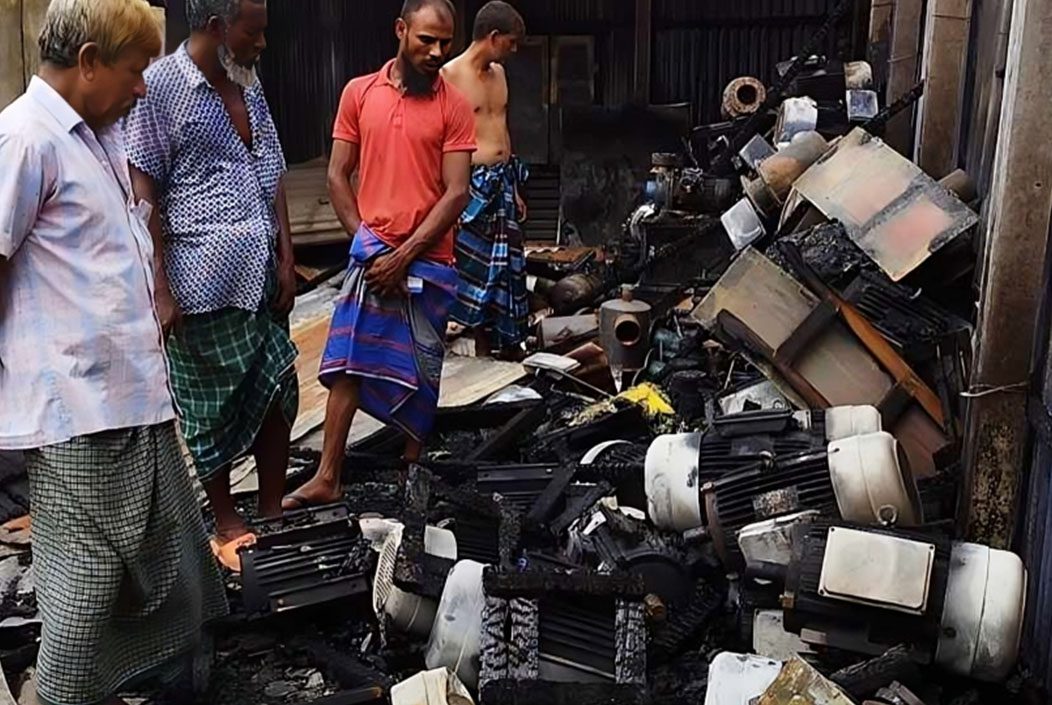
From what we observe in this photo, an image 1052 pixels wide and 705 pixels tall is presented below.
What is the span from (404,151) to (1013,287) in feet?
8.07

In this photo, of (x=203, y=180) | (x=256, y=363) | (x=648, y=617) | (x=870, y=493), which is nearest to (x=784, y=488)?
(x=870, y=493)

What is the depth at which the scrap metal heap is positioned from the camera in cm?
→ 305

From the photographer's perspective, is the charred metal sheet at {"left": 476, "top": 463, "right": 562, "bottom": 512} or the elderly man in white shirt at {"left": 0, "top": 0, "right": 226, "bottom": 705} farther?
the charred metal sheet at {"left": 476, "top": 463, "right": 562, "bottom": 512}

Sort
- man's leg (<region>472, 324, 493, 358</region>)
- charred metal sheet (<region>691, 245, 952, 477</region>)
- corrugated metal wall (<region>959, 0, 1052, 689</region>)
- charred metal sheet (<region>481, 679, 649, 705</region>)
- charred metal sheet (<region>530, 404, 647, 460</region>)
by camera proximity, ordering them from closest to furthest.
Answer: charred metal sheet (<region>481, 679, 649, 705</region>), corrugated metal wall (<region>959, 0, 1052, 689</region>), charred metal sheet (<region>691, 245, 952, 477</region>), charred metal sheet (<region>530, 404, 647, 460</region>), man's leg (<region>472, 324, 493, 358</region>)

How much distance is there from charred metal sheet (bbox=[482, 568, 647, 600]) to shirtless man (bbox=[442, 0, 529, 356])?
375cm

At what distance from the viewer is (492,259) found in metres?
6.90

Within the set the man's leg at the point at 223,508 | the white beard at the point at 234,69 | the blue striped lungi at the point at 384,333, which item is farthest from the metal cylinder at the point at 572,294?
the white beard at the point at 234,69

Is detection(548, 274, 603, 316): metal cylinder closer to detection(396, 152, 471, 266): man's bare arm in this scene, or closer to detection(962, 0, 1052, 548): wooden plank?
detection(396, 152, 471, 266): man's bare arm

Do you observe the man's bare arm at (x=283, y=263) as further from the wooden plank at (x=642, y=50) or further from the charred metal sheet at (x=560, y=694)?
the wooden plank at (x=642, y=50)

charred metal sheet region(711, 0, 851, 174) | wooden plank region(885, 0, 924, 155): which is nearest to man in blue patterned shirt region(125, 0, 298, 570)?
charred metal sheet region(711, 0, 851, 174)

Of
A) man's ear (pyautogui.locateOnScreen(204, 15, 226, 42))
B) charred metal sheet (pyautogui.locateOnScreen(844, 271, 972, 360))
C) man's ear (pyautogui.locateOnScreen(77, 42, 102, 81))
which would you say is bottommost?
charred metal sheet (pyautogui.locateOnScreen(844, 271, 972, 360))

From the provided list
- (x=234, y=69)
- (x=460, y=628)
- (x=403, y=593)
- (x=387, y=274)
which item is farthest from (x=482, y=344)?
(x=460, y=628)

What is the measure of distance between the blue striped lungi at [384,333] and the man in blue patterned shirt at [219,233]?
1.75ft

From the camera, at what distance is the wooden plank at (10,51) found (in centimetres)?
536
